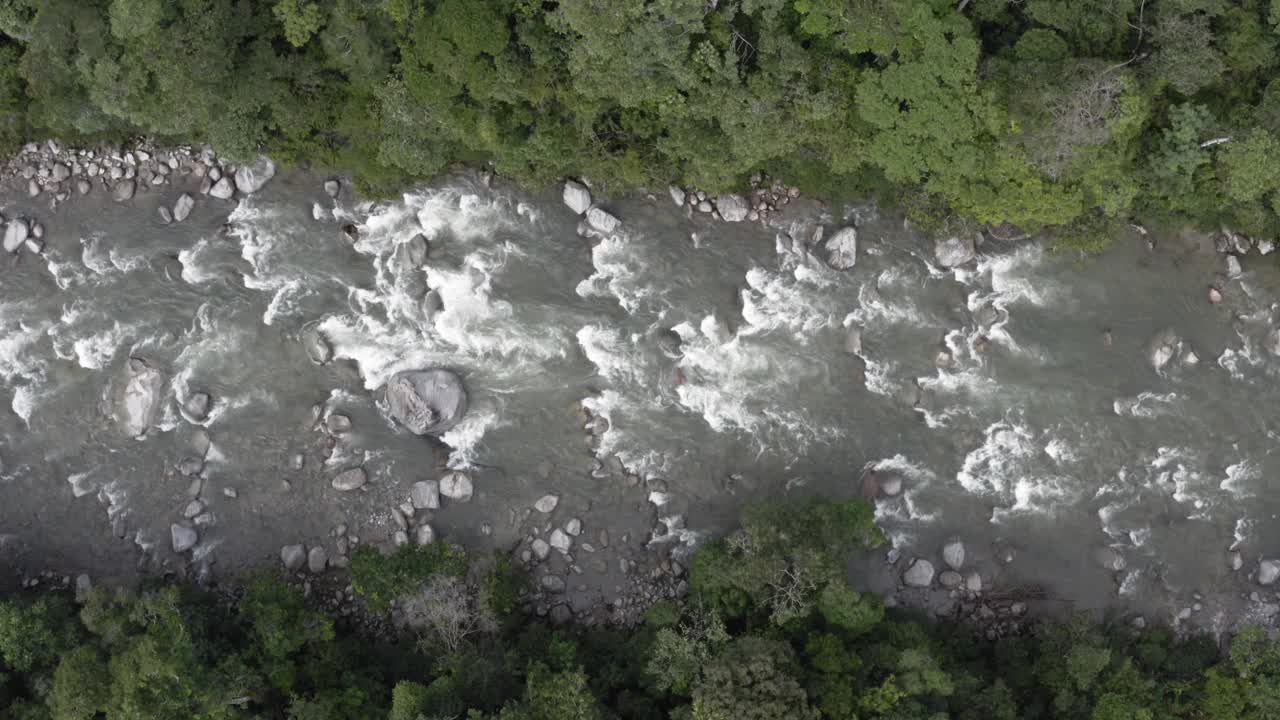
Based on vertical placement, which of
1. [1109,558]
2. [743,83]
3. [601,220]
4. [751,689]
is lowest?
[751,689]

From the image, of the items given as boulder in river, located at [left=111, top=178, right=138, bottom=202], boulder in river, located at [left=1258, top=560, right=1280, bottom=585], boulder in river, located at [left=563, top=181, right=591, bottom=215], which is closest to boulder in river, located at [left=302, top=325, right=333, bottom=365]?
boulder in river, located at [left=111, top=178, right=138, bottom=202]

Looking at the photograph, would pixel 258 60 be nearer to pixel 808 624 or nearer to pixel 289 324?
pixel 289 324

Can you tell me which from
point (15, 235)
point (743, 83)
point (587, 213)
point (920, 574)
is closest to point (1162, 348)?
point (920, 574)

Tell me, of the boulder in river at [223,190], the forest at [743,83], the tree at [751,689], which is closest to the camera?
the forest at [743,83]

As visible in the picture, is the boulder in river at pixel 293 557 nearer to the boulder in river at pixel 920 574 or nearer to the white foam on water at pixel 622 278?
the white foam on water at pixel 622 278

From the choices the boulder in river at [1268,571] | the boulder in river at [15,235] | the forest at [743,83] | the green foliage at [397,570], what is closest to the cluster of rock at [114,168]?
the boulder in river at [15,235]

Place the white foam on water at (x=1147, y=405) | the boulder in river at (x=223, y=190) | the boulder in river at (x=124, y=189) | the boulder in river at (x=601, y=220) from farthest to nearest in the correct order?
the boulder in river at (x=124, y=189) → the boulder in river at (x=223, y=190) → the boulder in river at (x=601, y=220) → the white foam on water at (x=1147, y=405)

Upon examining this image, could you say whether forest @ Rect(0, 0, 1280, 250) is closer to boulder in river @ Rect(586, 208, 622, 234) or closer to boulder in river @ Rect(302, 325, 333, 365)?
boulder in river @ Rect(586, 208, 622, 234)

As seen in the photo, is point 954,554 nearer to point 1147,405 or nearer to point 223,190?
point 1147,405
